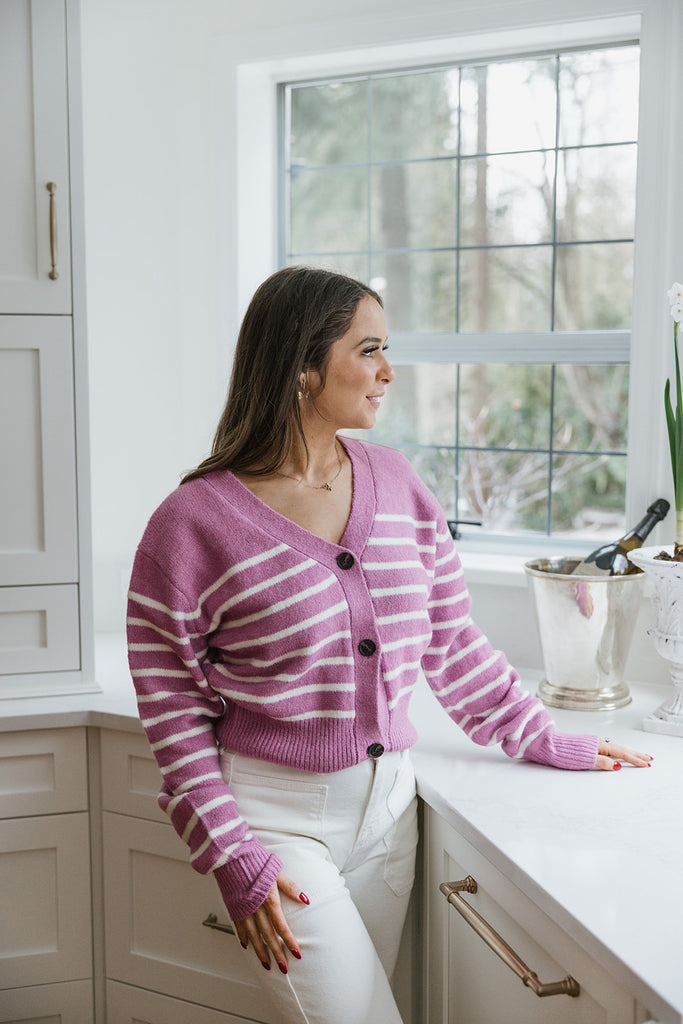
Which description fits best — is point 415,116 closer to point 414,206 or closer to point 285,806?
point 414,206

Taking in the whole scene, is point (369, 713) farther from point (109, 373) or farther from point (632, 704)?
point (109, 373)

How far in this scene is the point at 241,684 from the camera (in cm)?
135

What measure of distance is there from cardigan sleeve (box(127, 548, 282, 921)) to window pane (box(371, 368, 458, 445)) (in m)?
1.21

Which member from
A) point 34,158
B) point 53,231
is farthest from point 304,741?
point 34,158

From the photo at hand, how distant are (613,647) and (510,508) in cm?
63

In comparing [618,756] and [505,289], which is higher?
[505,289]

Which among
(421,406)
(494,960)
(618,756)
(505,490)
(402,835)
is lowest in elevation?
(494,960)

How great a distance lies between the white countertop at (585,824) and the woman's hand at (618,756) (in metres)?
0.01

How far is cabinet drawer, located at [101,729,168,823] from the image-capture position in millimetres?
1822

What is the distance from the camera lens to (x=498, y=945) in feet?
4.00

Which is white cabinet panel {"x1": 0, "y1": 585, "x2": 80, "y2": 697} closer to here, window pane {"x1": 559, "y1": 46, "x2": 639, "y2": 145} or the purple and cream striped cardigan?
the purple and cream striped cardigan

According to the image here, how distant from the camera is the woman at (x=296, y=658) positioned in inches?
49.6

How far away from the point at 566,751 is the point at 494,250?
131cm

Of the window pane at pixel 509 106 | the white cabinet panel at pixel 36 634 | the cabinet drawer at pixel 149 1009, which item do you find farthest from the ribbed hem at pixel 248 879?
the window pane at pixel 509 106
